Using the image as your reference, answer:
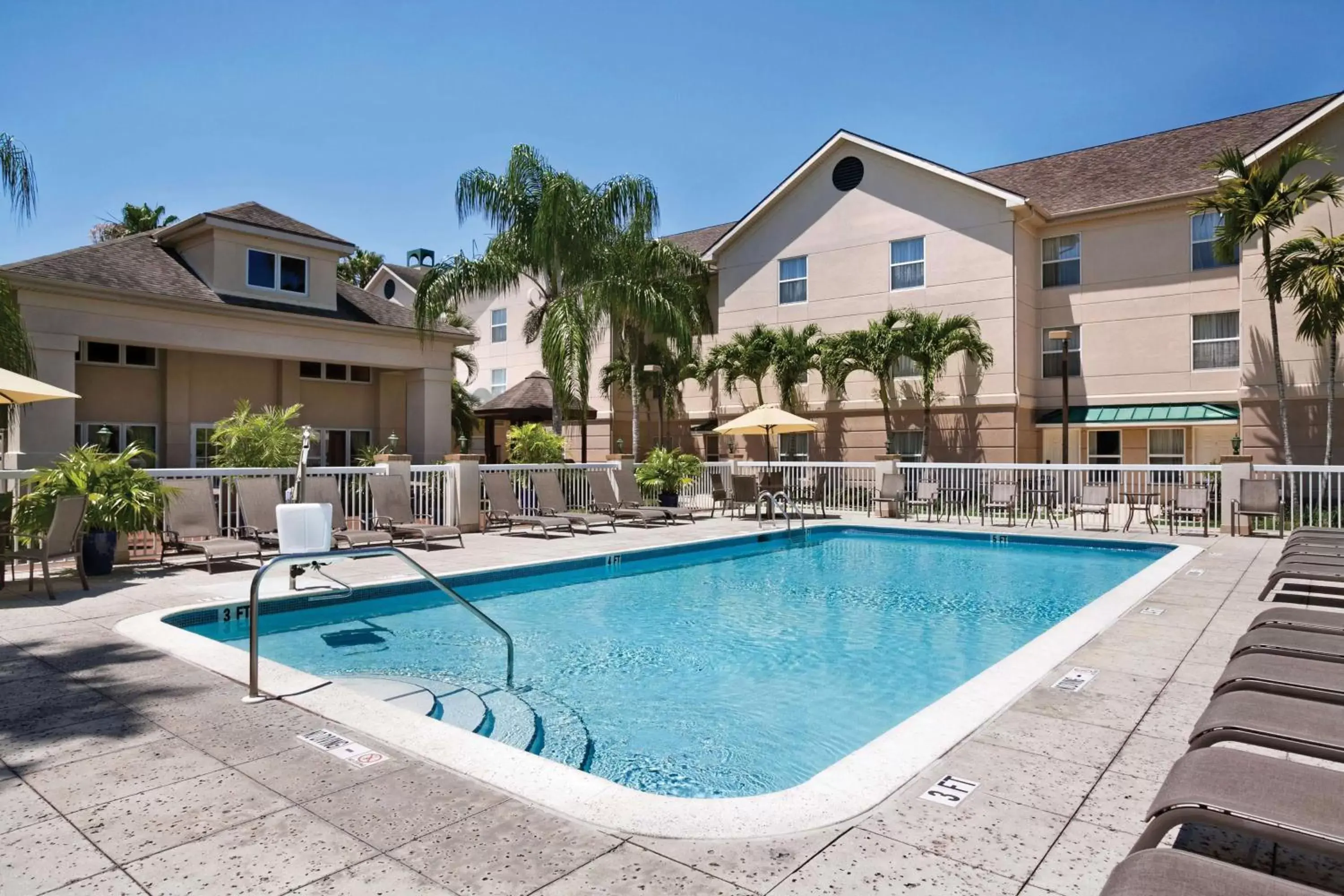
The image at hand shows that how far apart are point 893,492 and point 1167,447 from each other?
10648 mm

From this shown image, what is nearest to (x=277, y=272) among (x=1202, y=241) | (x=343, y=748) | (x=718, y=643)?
(x=718, y=643)

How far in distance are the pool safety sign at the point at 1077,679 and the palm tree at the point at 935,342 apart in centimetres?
1723

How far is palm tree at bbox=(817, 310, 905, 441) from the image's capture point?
22.0m

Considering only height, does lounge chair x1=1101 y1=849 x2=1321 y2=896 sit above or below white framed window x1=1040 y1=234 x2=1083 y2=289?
below

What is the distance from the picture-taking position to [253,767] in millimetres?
3756

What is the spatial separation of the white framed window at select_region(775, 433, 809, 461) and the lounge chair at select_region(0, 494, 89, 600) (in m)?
20.7

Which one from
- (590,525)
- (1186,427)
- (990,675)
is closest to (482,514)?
(590,525)

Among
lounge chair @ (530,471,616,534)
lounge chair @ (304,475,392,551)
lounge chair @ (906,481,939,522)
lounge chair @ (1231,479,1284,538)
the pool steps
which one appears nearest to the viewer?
the pool steps

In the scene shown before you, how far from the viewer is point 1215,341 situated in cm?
2100

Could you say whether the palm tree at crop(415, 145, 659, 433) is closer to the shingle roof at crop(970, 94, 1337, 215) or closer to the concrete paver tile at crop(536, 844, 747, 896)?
the shingle roof at crop(970, 94, 1337, 215)

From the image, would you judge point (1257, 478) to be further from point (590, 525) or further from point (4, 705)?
point (4, 705)

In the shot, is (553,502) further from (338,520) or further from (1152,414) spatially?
(1152,414)

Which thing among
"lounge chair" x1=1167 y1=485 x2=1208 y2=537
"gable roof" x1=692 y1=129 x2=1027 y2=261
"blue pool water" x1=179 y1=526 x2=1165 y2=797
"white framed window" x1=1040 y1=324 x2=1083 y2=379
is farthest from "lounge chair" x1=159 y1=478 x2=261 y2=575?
"white framed window" x1=1040 y1=324 x2=1083 y2=379

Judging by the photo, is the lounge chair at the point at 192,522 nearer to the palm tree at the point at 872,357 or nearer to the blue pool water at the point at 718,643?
the blue pool water at the point at 718,643
